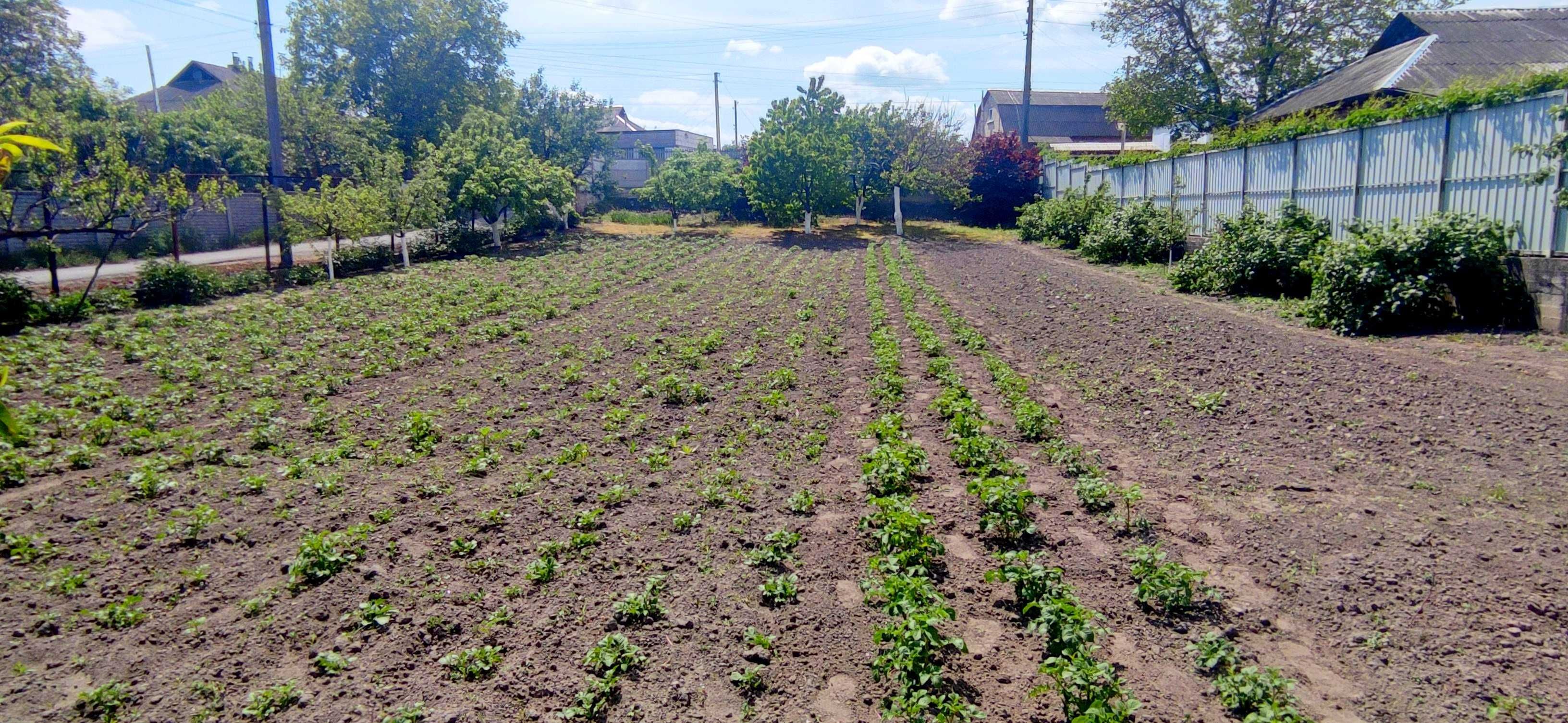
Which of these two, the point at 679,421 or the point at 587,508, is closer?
the point at 587,508

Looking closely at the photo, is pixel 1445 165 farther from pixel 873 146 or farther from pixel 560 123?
pixel 560 123

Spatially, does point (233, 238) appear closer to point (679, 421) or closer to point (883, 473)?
point (679, 421)

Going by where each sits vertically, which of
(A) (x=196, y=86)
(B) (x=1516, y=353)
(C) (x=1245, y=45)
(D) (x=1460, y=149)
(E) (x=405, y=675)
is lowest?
(E) (x=405, y=675)

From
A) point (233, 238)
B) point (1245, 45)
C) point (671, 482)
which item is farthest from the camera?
point (1245, 45)

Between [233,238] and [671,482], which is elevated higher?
[233,238]

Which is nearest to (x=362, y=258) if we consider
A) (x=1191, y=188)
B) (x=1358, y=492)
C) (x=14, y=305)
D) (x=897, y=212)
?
(x=14, y=305)

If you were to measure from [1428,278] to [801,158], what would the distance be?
1032 inches

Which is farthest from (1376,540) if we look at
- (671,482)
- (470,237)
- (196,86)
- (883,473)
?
(196,86)

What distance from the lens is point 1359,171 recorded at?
50.4ft

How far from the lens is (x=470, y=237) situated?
98.5 ft

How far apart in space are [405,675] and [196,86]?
75954 millimetres

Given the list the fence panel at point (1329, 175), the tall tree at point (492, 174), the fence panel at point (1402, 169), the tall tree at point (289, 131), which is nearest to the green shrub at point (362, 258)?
the tall tree at point (492, 174)

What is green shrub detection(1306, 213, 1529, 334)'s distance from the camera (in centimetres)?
1102

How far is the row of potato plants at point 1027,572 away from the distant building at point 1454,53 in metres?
20.4
